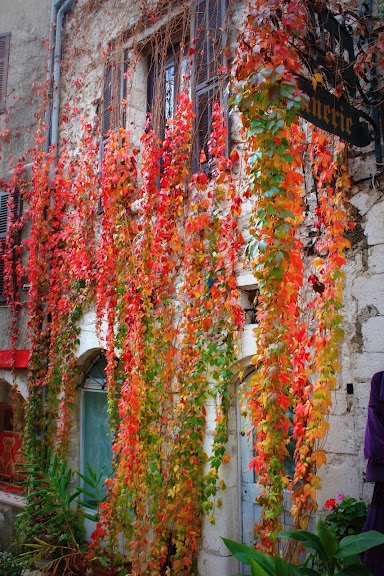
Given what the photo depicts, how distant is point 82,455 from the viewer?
620cm

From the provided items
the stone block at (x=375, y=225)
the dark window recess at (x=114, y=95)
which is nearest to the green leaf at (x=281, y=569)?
the stone block at (x=375, y=225)

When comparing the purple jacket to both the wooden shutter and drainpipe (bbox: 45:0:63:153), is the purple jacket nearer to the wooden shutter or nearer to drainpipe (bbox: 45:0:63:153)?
drainpipe (bbox: 45:0:63:153)

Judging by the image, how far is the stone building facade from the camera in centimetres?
348

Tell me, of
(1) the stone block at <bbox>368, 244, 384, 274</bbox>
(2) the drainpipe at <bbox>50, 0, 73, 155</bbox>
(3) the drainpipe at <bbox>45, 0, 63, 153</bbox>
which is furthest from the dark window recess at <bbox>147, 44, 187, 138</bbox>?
(1) the stone block at <bbox>368, 244, 384, 274</bbox>

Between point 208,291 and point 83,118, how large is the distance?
3329mm

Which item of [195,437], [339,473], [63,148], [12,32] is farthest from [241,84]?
[12,32]

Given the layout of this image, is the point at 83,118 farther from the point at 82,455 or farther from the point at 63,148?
the point at 82,455

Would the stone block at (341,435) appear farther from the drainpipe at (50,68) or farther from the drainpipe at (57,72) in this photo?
the drainpipe at (50,68)

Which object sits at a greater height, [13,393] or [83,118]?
[83,118]

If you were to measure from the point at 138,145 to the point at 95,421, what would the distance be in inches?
120

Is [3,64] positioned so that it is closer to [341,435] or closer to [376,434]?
[341,435]

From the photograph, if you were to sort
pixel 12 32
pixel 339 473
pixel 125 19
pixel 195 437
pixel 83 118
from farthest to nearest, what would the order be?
1. pixel 12 32
2. pixel 83 118
3. pixel 125 19
4. pixel 195 437
5. pixel 339 473

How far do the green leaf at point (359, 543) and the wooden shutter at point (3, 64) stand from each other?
7.43m

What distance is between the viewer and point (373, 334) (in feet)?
11.2
